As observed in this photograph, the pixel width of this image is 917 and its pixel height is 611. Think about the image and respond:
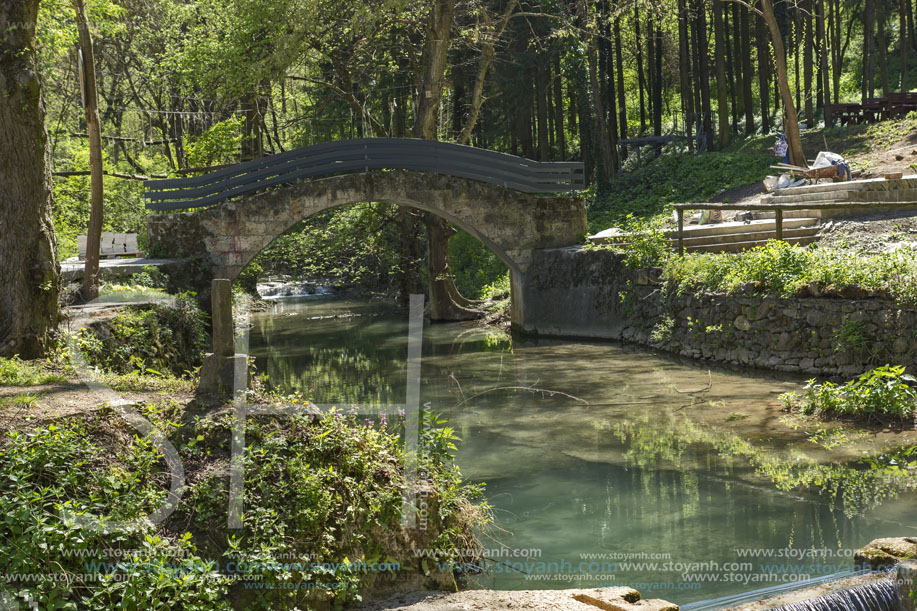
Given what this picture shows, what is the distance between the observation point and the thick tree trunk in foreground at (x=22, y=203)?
8.69m

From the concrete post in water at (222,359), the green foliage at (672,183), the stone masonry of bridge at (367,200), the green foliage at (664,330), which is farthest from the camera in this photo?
the green foliage at (672,183)

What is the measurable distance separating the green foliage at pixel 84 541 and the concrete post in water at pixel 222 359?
1332mm

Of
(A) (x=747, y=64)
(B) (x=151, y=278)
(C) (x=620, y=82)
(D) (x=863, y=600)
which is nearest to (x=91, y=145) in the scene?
(B) (x=151, y=278)

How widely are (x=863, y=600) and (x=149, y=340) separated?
874 centimetres

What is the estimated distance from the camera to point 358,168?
1831 centimetres

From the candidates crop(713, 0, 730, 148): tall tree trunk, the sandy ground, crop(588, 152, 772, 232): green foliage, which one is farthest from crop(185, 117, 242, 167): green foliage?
the sandy ground

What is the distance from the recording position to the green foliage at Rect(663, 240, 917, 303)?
1161 cm

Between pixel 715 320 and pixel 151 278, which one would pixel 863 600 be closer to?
pixel 715 320

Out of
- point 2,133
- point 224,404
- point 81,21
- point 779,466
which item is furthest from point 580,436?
point 81,21

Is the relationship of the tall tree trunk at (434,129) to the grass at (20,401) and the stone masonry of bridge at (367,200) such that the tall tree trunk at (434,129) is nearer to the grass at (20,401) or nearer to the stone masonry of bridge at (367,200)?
the stone masonry of bridge at (367,200)

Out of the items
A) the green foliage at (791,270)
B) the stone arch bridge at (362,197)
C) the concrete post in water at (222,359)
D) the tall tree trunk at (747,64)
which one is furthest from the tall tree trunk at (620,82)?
the concrete post in water at (222,359)

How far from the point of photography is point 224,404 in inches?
258

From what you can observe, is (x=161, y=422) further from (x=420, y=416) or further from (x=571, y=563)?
(x=571, y=563)

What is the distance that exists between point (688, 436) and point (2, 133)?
7801 mm
